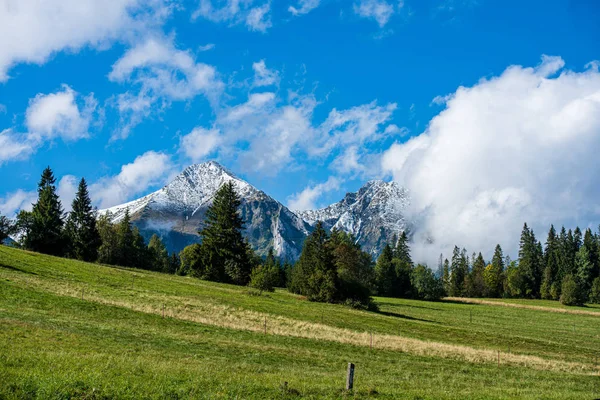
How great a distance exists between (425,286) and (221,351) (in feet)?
436

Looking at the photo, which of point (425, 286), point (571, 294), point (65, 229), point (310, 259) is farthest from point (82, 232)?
point (571, 294)

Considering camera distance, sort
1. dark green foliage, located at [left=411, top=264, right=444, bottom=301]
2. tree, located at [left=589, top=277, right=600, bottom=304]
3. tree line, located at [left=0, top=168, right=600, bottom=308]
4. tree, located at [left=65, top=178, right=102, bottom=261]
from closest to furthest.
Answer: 1. tree line, located at [left=0, top=168, right=600, bottom=308]
2. tree, located at [left=65, top=178, right=102, bottom=261]
3. tree, located at [left=589, top=277, right=600, bottom=304]
4. dark green foliage, located at [left=411, top=264, right=444, bottom=301]

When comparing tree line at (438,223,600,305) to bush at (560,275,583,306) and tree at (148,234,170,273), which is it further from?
tree at (148,234,170,273)

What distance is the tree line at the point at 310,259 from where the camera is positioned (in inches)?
3327

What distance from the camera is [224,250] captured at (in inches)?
3484

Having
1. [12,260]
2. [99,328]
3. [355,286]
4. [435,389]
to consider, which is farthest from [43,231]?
[435,389]

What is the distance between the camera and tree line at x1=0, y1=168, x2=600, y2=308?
277 ft

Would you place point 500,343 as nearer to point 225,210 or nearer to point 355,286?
point 355,286

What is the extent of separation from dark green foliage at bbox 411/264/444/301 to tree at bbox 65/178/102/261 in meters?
100

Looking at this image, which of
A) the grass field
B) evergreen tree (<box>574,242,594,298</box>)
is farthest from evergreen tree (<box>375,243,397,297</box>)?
the grass field

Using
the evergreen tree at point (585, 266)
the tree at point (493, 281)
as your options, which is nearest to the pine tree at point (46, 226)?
the tree at point (493, 281)

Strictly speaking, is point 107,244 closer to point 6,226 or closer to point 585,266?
point 6,226

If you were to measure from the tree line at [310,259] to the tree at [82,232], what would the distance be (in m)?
0.20

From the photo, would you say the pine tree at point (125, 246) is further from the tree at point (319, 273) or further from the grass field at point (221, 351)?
the tree at point (319, 273)
